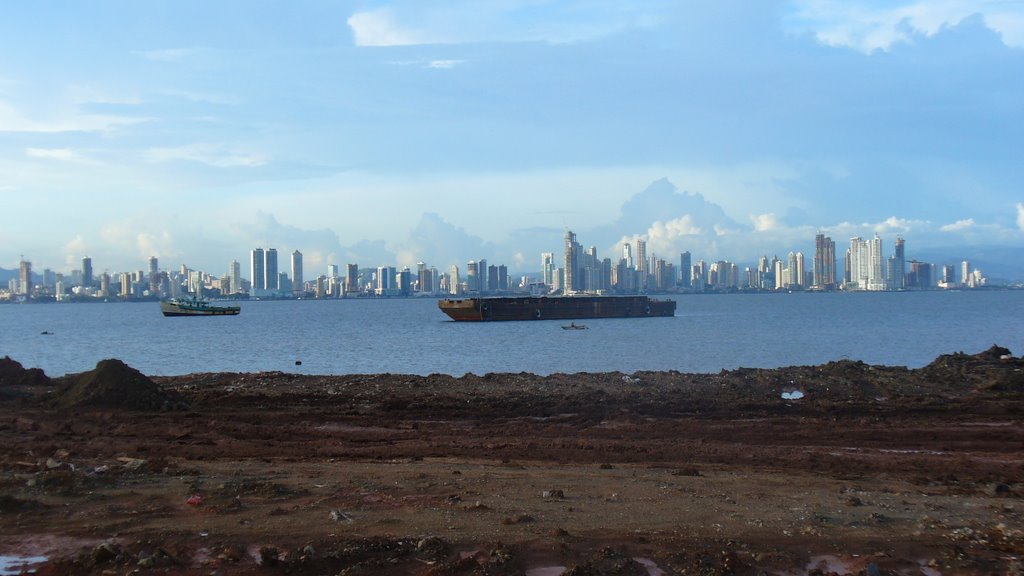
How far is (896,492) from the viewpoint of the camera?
10.5 m

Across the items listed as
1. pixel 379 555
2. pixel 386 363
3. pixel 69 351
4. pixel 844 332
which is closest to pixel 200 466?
pixel 379 555

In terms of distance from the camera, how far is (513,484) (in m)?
10.6

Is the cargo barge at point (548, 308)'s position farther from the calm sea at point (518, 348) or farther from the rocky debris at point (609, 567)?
the rocky debris at point (609, 567)

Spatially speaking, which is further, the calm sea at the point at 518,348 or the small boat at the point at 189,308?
the small boat at the point at 189,308

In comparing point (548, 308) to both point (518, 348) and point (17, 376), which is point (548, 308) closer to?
point (518, 348)

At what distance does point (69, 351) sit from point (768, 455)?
5469 centimetres

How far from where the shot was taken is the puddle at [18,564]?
7.36 metres

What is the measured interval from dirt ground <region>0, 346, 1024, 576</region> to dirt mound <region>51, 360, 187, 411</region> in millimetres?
52

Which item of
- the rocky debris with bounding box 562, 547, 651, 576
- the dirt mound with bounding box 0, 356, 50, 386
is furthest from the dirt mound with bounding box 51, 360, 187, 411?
the rocky debris with bounding box 562, 547, 651, 576

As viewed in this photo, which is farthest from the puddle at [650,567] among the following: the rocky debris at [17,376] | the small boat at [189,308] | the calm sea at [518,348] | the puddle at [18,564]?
the small boat at [189,308]

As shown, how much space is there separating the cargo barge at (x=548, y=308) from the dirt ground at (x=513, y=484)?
6815 cm

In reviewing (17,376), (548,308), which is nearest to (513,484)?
(17,376)

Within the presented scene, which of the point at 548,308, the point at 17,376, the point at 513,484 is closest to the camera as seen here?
the point at 513,484

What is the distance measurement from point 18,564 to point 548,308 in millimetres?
86227
